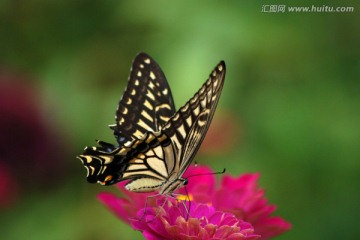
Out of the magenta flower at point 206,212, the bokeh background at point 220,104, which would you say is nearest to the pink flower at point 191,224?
the magenta flower at point 206,212

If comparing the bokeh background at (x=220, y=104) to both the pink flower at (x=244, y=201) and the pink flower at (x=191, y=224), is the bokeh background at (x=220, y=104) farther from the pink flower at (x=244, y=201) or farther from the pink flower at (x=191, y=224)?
the pink flower at (x=191, y=224)

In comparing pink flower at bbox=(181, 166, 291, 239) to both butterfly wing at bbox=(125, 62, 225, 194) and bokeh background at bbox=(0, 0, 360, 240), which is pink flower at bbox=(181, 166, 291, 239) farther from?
bokeh background at bbox=(0, 0, 360, 240)

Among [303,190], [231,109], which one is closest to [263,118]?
[231,109]

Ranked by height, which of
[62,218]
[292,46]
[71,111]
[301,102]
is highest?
[292,46]

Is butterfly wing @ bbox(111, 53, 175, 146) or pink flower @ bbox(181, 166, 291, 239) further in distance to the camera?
butterfly wing @ bbox(111, 53, 175, 146)

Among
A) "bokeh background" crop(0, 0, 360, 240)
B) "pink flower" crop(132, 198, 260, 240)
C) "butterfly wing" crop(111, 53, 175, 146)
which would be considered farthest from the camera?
"bokeh background" crop(0, 0, 360, 240)

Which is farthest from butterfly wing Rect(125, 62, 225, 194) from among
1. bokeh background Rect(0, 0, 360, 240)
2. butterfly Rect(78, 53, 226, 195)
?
bokeh background Rect(0, 0, 360, 240)

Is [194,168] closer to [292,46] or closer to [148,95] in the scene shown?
[148,95]

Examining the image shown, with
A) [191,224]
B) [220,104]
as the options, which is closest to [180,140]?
[191,224]
